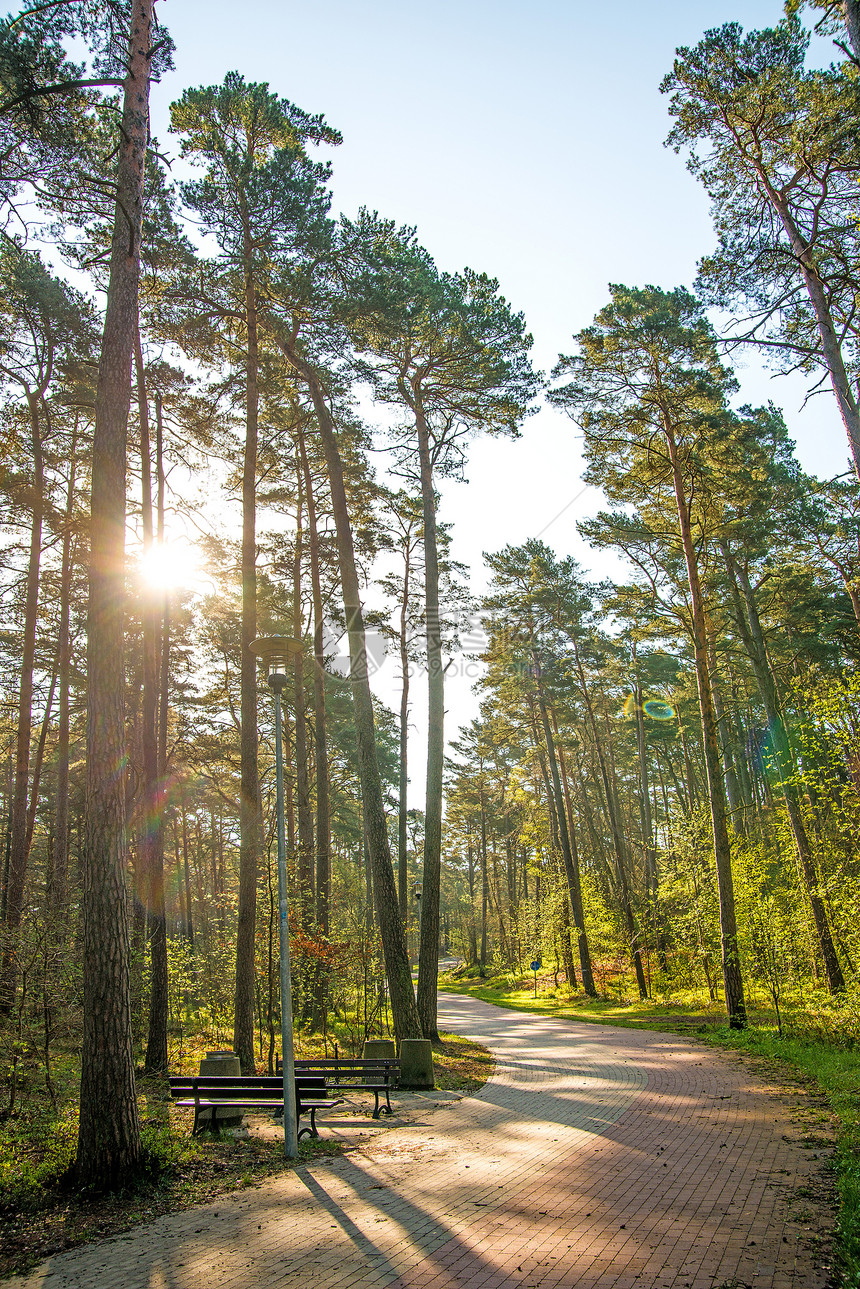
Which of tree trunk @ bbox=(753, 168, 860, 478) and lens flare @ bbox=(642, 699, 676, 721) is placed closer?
tree trunk @ bbox=(753, 168, 860, 478)

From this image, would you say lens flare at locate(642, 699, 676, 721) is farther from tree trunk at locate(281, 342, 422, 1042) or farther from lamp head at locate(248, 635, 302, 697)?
lamp head at locate(248, 635, 302, 697)

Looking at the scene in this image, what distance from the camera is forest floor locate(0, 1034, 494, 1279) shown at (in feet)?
16.5

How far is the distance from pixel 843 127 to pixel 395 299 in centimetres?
661

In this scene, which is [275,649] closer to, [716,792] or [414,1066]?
[414,1066]

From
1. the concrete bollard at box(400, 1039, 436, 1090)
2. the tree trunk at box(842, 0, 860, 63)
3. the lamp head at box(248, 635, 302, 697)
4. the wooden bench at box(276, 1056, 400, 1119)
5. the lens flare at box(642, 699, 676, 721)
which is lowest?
the concrete bollard at box(400, 1039, 436, 1090)

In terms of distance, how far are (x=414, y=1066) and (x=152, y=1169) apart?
17.9 feet

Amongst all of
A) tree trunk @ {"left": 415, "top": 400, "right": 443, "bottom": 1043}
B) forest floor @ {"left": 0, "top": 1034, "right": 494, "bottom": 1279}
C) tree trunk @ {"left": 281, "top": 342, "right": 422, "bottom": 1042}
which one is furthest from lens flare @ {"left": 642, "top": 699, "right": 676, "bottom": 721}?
forest floor @ {"left": 0, "top": 1034, "right": 494, "bottom": 1279}

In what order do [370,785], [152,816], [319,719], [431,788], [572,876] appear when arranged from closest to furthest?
[370,785]
[152,816]
[431,788]
[319,719]
[572,876]

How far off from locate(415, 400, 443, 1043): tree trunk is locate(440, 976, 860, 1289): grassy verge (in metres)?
5.40

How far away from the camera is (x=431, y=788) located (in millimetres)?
14273

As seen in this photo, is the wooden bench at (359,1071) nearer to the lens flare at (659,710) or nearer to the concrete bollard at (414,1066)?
the concrete bollard at (414,1066)

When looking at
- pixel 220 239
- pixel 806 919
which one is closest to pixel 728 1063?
pixel 806 919

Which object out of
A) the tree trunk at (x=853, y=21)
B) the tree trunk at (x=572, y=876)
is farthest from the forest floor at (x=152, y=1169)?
the tree trunk at (x=572, y=876)

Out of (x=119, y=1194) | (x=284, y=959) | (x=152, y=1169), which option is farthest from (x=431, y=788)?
(x=119, y=1194)
